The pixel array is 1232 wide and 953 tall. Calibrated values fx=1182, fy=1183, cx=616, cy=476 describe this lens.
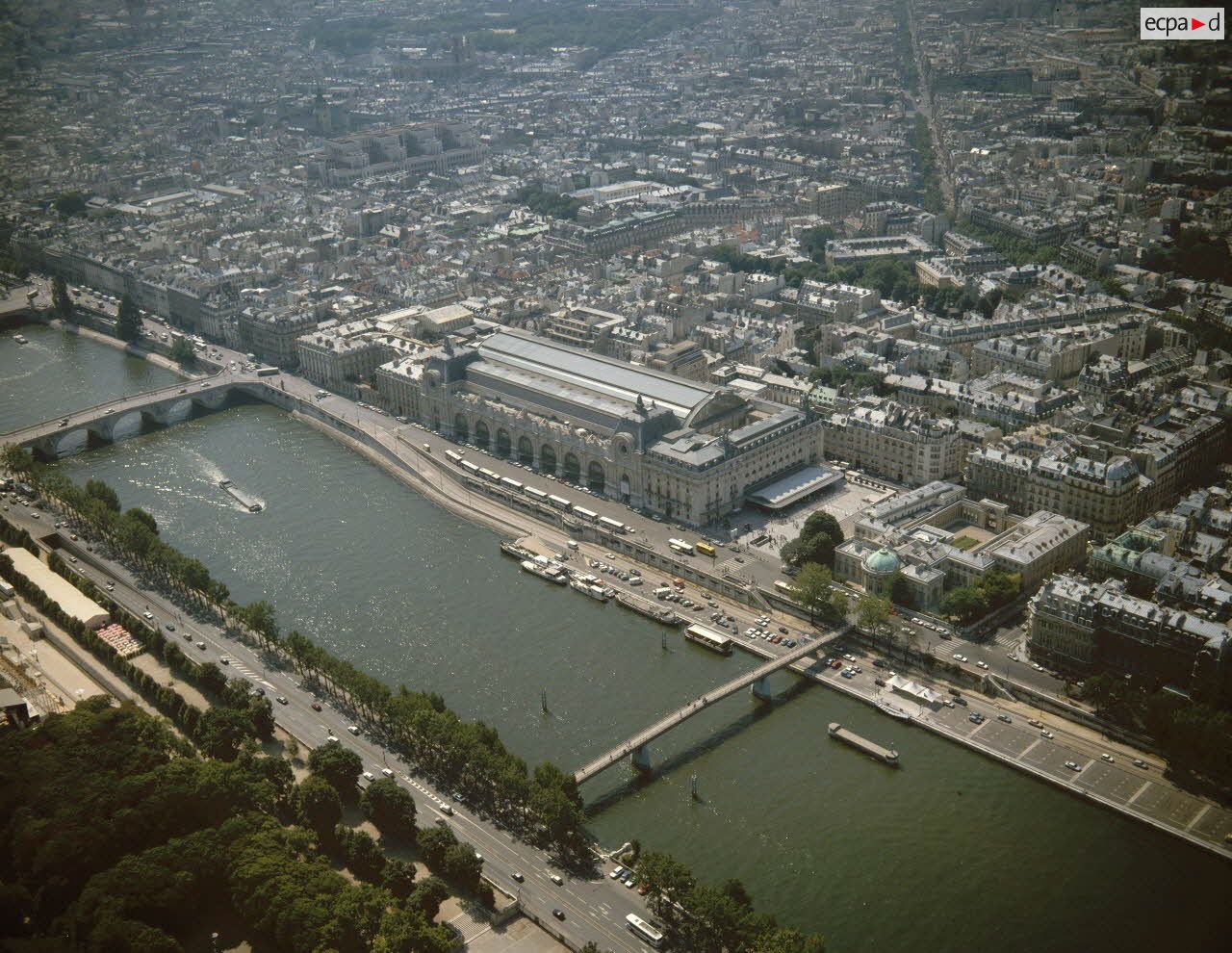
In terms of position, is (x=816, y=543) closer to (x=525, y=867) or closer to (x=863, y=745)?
(x=863, y=745)

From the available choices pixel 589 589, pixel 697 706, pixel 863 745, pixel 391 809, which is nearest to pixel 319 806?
pixel 391 809

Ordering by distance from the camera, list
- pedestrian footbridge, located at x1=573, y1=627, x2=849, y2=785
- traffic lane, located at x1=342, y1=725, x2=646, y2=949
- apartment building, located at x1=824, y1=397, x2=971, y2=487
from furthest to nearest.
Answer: apartment building, located at x1=824, y1=397, x2=971, y2=487
pedestrian footbridge, located at x1=573, y1=627, x2=849, y2=785
traffic lane, located at x1=342, y1=725, x2=646, y2=949

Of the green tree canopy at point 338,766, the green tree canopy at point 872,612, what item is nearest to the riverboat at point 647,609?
the green tree canopy at point 872,612

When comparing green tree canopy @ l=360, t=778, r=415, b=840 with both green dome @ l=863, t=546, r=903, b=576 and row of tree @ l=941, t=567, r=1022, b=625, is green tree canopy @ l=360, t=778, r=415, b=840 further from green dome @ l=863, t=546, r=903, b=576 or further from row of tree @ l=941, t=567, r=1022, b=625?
row of tree @ l=941, t=567, r=1022, b=625

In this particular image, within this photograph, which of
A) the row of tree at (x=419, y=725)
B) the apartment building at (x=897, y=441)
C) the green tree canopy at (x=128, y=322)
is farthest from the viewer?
the green tree canopy at (x=128, y=322)

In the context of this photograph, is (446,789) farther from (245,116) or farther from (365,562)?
(245,116)

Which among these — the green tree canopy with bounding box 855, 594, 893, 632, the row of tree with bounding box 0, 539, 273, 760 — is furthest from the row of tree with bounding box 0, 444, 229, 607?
the green tree canopy with bounding box 855, 594, 893, 632

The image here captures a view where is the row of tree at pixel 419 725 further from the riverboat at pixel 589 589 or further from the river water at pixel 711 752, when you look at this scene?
the riverboat at pixel 589 589

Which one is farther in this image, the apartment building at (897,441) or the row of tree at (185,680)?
the apartment building at (897,441)
